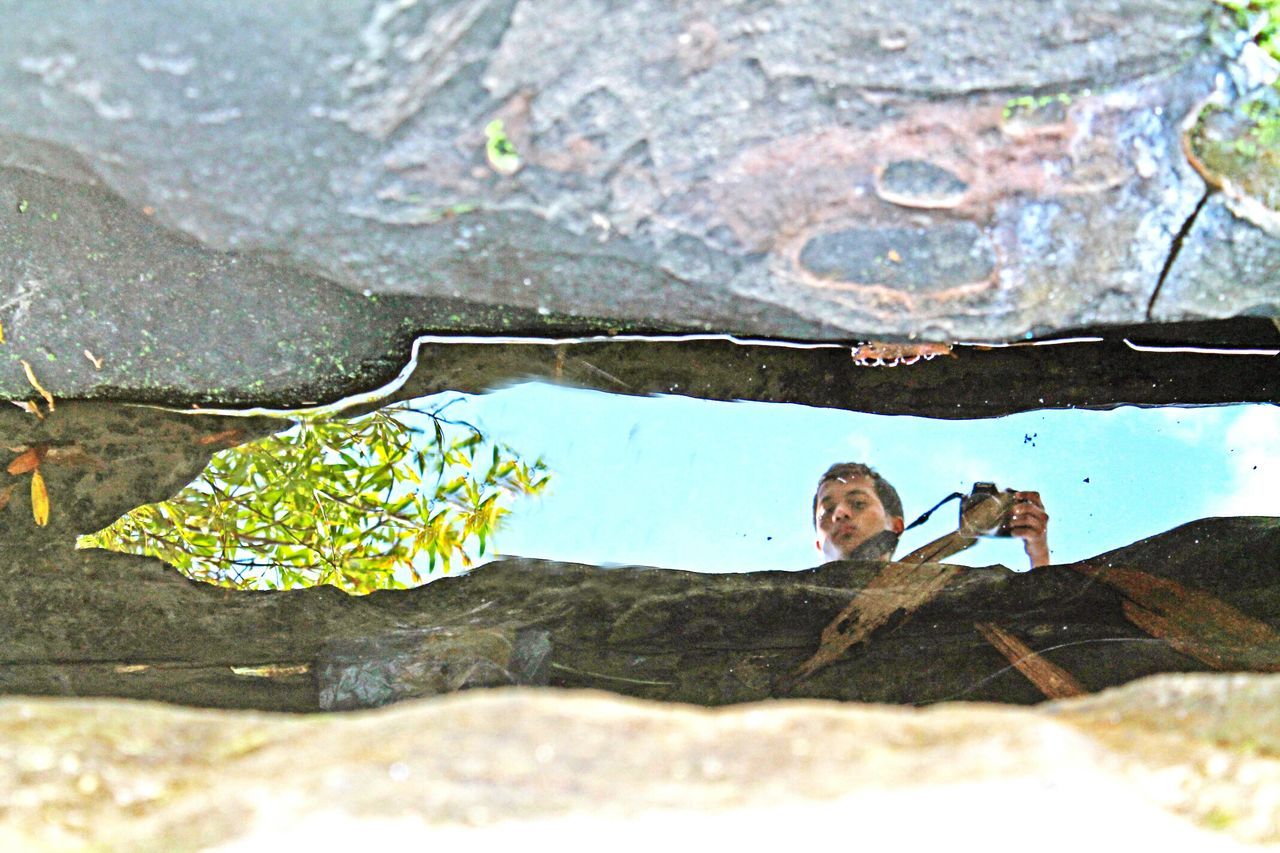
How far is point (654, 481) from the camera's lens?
7.06 feet

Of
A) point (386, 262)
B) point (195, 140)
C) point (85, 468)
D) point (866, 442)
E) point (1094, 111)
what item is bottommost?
point (85, 468)

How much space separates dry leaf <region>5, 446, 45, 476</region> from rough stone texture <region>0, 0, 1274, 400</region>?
0.85 metres

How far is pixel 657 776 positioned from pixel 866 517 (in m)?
1.21

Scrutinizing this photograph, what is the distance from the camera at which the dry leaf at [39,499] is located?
202 centimetres

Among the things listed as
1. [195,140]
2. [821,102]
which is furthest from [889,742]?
[195,140]

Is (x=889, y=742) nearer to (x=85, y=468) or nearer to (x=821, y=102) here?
(x=821, y=102)

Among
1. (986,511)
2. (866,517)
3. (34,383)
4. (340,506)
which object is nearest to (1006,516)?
(986,511)

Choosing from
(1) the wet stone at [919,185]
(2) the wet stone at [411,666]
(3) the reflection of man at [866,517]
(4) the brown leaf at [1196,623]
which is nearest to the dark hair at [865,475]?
(3) the reflection of man at [866,517]

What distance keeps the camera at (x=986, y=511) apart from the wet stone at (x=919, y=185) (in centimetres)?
105

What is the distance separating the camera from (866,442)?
7.06 ft

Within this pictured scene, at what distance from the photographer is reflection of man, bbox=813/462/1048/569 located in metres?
2.12

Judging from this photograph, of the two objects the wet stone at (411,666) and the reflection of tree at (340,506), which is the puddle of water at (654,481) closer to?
the reflection of tree at (340,506)

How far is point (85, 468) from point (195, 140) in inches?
44.1

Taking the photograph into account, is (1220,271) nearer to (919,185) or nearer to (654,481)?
(919,185)
